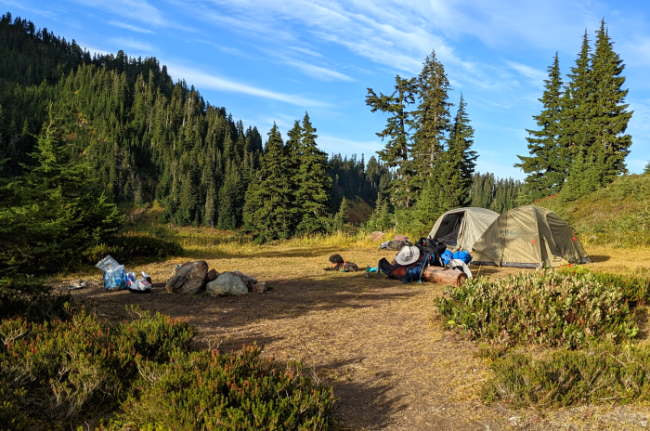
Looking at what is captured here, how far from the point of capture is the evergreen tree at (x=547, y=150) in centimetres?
4475

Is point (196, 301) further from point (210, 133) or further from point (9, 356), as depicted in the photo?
point (210, 133)

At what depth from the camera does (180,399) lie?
10.0 feet

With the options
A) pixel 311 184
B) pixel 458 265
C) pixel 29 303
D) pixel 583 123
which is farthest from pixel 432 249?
pixel 583 123

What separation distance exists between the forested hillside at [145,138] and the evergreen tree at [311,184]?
169 ft

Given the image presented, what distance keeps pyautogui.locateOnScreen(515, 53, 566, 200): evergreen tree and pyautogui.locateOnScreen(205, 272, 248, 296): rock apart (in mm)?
45328

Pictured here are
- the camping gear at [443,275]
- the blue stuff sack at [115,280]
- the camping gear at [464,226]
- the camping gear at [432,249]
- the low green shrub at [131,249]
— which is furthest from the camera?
the camping gear at [464,226]

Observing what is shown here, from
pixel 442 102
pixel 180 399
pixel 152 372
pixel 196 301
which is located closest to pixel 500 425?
pixel 180 399

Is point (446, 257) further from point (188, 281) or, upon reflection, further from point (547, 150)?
point (547, 150)

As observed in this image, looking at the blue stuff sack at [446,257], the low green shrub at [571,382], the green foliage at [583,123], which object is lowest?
the low green shrub at [571,382]

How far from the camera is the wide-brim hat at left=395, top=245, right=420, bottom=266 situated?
10485 mm

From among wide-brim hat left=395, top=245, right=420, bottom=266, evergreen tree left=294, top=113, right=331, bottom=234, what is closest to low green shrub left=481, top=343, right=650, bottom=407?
wide-brim hat left=395, top=245, right=420, bottom=266

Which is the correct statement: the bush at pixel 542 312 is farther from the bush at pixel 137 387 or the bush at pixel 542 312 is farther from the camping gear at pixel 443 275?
the bush at pixel 137 387

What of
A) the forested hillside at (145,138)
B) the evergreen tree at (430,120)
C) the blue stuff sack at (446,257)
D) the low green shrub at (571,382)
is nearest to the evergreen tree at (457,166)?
the evergreen tree at (430,120)

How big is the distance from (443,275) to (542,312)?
4.25 meters
